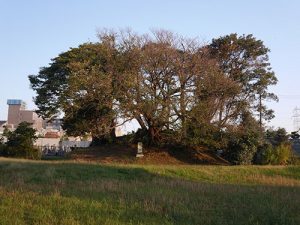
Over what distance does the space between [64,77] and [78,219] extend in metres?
30.5

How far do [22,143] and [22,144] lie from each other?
0.31 ft

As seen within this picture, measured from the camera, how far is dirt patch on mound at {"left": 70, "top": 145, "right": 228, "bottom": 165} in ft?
110

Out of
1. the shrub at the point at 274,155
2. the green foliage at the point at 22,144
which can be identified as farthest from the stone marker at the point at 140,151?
the shrub at the point at 274,155

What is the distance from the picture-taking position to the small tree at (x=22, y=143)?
34.5 metres

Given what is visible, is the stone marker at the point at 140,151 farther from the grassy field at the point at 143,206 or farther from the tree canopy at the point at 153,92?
the grassy field at the point at 143,206

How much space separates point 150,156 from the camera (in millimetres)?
34375

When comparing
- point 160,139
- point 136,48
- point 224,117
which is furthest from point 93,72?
point 224,117

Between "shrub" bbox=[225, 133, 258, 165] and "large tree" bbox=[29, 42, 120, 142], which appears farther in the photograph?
"shrub" bbox=[225, 133, 258, 165]

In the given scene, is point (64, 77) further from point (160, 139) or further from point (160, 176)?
point (160, 176)

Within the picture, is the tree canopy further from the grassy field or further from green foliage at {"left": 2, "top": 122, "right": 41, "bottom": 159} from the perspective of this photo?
the grassy field

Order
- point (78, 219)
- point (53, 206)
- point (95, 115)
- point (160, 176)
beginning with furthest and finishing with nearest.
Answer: point (95, 115), point (160, 176), point (53, 206), point (78, 219)

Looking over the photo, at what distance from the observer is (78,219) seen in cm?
954

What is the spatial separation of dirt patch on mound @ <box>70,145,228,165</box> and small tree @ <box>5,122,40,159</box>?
9.89 feet

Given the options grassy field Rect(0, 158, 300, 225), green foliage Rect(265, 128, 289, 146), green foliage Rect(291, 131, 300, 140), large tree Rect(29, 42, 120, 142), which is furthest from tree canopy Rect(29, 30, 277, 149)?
green foliage Rect(291, 131, 300, 140)
